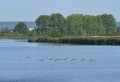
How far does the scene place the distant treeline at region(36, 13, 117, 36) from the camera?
14425 centimetres

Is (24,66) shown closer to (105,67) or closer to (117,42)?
(105,67)

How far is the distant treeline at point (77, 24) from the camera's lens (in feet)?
473

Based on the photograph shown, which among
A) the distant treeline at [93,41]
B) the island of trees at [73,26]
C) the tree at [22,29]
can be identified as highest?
the distant treeline at [93,41]

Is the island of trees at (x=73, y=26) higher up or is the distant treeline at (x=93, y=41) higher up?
the distant treeline at (x=93, y=41)

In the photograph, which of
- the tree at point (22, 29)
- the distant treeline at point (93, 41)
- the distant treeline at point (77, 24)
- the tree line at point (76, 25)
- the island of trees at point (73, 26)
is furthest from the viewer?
the tree at point (22, 29)

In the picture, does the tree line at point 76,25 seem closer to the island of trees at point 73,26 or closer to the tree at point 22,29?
the island of trees at point 73,26

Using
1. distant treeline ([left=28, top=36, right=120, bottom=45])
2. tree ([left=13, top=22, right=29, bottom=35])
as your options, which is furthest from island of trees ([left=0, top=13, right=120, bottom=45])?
distant treeline ([left=28, top=36, right=120, bottom=45])

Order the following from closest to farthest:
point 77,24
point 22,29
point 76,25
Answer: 1. point 76,25
2. point 77,24
3. point 22,29

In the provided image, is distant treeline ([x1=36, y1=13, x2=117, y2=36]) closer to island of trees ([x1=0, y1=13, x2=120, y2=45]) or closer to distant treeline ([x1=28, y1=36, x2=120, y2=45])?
island of trees ([x1=0, y1=13, x2=120, y2=45])

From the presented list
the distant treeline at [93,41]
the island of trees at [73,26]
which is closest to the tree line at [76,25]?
the island of trees at [73,26]

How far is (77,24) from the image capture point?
5714 inches

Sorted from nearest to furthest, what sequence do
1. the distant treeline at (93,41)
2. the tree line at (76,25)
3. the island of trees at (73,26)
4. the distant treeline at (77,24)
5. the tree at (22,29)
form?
the distant treeline at (93,41) → the island of trees at (73,26) → the tree line at (76,25) → the distant treeline at (77,24) → the tree at (22,29)

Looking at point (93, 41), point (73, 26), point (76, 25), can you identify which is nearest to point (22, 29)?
point (73, 26)

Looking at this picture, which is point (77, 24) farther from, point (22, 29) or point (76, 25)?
point (22, 29)
